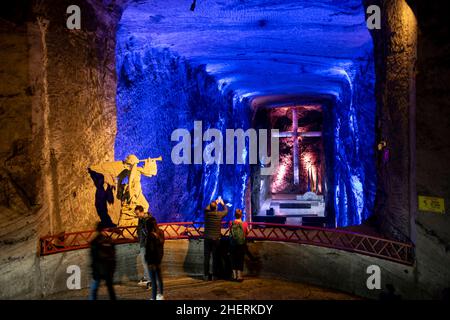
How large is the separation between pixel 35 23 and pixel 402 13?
6490 mm

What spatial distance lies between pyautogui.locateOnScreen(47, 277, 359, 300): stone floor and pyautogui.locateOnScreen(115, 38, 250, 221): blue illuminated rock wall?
516 centimetres

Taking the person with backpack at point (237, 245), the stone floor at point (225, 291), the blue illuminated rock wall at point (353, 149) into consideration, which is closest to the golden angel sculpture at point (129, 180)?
the stone floor at point (225, 291)

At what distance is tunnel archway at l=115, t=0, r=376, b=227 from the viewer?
33.1 ft

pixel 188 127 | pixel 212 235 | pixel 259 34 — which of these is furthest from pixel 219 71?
pixel 212 235

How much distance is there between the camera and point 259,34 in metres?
11.3

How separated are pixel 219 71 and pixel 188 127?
10.5ft

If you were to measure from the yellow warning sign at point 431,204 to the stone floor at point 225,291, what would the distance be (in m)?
1.90

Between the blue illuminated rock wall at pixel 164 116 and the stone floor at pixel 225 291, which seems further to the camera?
the blue illuminated rock wall at pixel 164 116

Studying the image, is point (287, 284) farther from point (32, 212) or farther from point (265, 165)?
point (265, 165)

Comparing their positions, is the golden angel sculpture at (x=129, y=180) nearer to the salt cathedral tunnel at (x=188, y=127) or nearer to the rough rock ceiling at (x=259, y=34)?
the salt cathedral tunnel at (x=188, y=127)

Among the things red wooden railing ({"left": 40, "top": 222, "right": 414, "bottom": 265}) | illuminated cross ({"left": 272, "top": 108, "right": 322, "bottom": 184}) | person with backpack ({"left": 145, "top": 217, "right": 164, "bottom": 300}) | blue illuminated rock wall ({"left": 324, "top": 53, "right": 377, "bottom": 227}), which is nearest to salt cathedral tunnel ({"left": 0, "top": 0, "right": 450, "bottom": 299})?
red wooden railing ({"left": 40, "top": 222, "right": 414, "bottom": 265})

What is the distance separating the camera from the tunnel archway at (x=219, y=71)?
397 inches

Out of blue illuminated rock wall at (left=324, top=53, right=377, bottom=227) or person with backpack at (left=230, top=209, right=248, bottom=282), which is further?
blue illuminated rock wall at (left=324, top=53, right=377, bottom=227)

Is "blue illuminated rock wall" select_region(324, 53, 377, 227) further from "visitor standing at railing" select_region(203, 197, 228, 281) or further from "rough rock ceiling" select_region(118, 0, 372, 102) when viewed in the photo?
"visitor standing at railing" select_region(203, 197, 228, 281)
